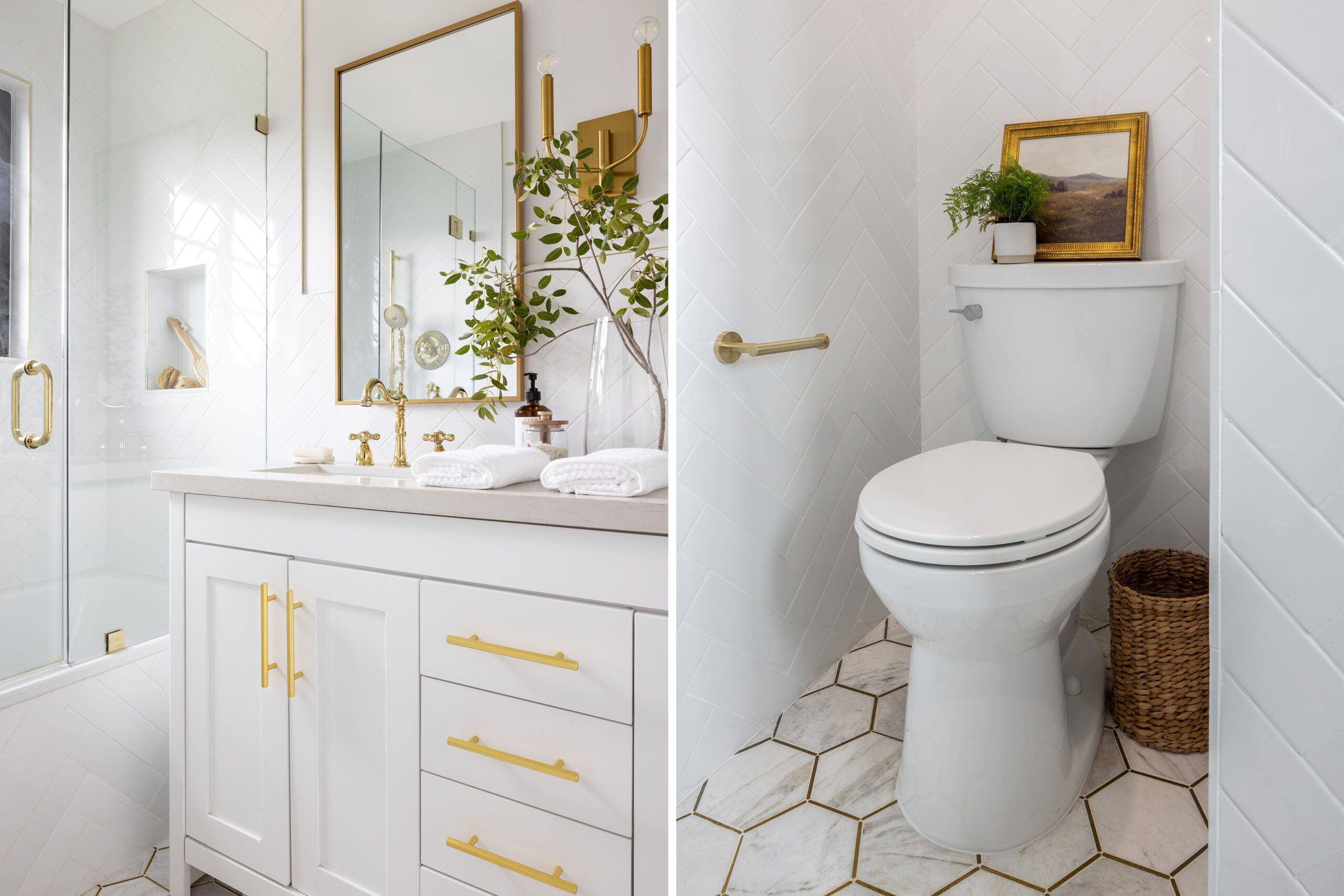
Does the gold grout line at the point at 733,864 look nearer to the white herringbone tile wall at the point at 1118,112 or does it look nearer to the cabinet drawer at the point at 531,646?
the cabinet drawer at the point at 531,646

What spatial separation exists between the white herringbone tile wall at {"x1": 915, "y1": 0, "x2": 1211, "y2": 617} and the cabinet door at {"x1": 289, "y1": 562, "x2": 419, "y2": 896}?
0.87 m

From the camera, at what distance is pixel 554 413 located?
1427 mm

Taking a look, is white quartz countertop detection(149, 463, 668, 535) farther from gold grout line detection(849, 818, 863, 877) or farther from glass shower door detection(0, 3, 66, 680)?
gold grout line detection(849, 818, 863, 877)

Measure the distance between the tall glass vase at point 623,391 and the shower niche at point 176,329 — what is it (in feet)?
3.38

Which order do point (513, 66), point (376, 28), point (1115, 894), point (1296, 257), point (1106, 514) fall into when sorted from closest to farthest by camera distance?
point (1296, 257)
point (1115, 894)
point (1106, 514)
point (513, 66)
point (376, 28)

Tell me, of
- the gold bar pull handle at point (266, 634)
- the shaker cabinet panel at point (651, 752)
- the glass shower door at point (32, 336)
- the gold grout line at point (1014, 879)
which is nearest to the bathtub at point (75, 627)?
the glass shower door at point (32, 336)

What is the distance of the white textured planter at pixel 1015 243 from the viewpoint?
3.72ft

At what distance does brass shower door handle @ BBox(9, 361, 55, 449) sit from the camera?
1.34 meters

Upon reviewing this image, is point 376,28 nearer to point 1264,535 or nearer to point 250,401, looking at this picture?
point 250,401

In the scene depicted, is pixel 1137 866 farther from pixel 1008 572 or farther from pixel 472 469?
pixel 472 469

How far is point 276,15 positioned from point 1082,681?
2.17 metres

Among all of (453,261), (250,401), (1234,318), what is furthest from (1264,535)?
(250,401)

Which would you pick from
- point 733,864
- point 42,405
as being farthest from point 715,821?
point 42,405

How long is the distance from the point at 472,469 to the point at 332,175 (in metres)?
1.04
